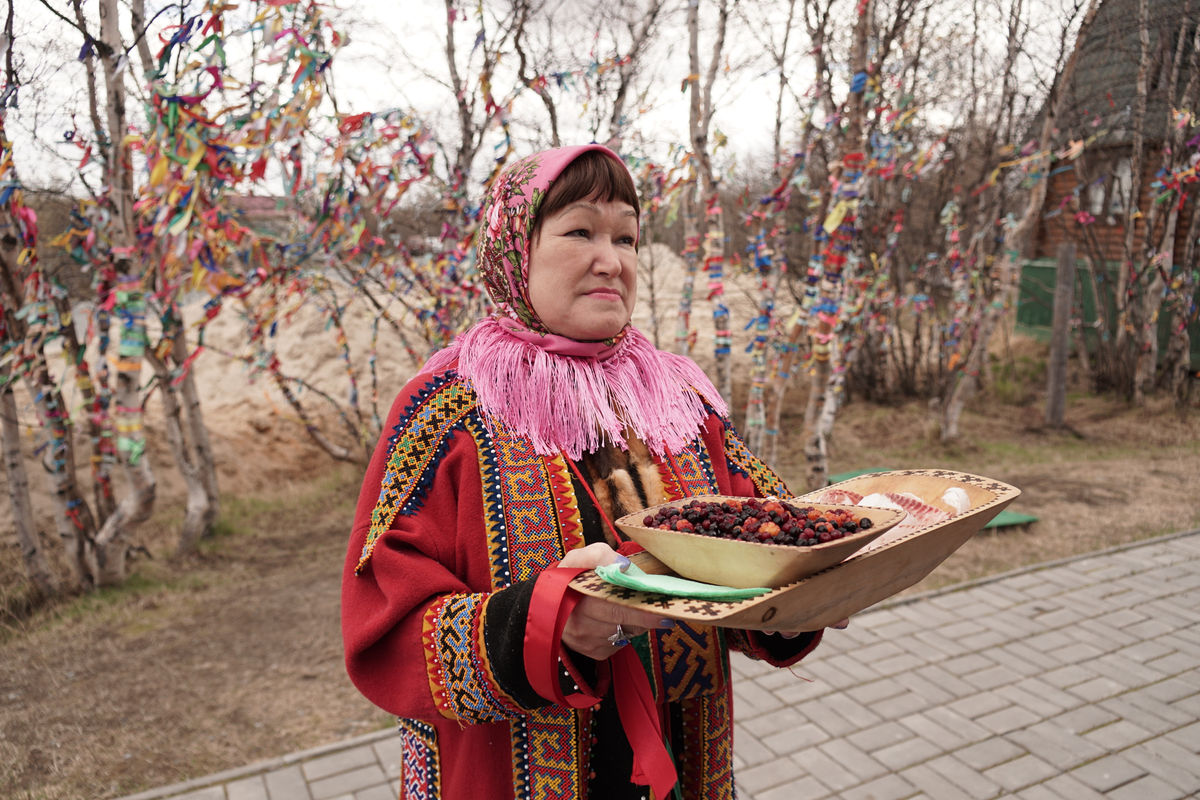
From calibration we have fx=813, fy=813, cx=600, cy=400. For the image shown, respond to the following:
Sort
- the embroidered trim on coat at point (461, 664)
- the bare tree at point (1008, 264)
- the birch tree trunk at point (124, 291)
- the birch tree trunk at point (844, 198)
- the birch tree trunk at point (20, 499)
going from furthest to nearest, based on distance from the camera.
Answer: the bare tree at point (1008, 264), the birch tree trunk at point (844, 198), the birch tree trunk at point (20, 499), the birch tree trunk at point (124, 291), the embroidered trim on coat at point (461, 664)

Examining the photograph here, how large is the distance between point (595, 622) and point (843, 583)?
1.10 feet

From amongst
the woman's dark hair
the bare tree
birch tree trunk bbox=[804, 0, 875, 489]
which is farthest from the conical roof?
the woman's dark hair

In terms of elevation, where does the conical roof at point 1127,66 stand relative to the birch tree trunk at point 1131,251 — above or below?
above

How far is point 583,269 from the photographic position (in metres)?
1.39

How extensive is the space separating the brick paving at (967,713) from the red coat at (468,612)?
1.84 m

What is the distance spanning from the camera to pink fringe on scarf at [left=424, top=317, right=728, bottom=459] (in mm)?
1422

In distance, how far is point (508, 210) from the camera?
1430mm

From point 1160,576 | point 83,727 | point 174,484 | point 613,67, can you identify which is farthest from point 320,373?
point 1160,576

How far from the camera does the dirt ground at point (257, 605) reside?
3.34 metres

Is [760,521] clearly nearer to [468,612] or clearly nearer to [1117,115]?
[468,612]

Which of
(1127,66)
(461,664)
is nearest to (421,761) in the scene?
(461,664)

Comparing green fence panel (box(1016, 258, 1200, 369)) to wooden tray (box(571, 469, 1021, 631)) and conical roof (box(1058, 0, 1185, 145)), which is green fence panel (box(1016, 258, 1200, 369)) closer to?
conical roof (box(1058, 0, 1185, 145))

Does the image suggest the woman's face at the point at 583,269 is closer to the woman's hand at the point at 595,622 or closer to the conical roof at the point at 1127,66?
the woman's hand at the point at 595,622

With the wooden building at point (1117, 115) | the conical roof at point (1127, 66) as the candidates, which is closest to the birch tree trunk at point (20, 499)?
the wooden building at point (1117, 115)
